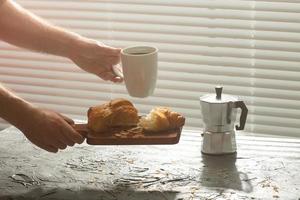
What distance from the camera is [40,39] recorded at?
1701mm

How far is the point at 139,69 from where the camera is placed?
140cm

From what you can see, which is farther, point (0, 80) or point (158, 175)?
point (0, 80)

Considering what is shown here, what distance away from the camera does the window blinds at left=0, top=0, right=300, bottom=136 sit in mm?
1916

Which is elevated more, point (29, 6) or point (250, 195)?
point (29, 6)

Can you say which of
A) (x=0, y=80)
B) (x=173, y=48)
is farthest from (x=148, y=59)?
(x=0, y=80)

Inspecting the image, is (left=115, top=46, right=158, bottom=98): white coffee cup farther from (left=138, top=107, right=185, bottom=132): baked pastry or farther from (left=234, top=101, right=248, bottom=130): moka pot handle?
(left=234, top=101, right=248, bottom=130): moka pot handle

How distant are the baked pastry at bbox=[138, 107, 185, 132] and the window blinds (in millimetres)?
605

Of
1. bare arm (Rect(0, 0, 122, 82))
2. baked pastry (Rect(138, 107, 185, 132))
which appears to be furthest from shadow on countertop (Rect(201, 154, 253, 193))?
bare arm (Rect(0, 0, 122, 82))

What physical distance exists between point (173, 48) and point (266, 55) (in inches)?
11.8

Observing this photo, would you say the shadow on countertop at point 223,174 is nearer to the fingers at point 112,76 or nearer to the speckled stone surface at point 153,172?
the speckled stone surface at point 153,172

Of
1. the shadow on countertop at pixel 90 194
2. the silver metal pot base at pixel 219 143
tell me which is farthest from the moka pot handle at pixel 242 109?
the shadow on countertop at pixel 90 194

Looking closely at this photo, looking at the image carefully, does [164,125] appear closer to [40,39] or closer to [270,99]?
[40,39]

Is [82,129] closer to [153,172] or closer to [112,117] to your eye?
[112,117]

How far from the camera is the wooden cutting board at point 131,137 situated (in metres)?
1.37
